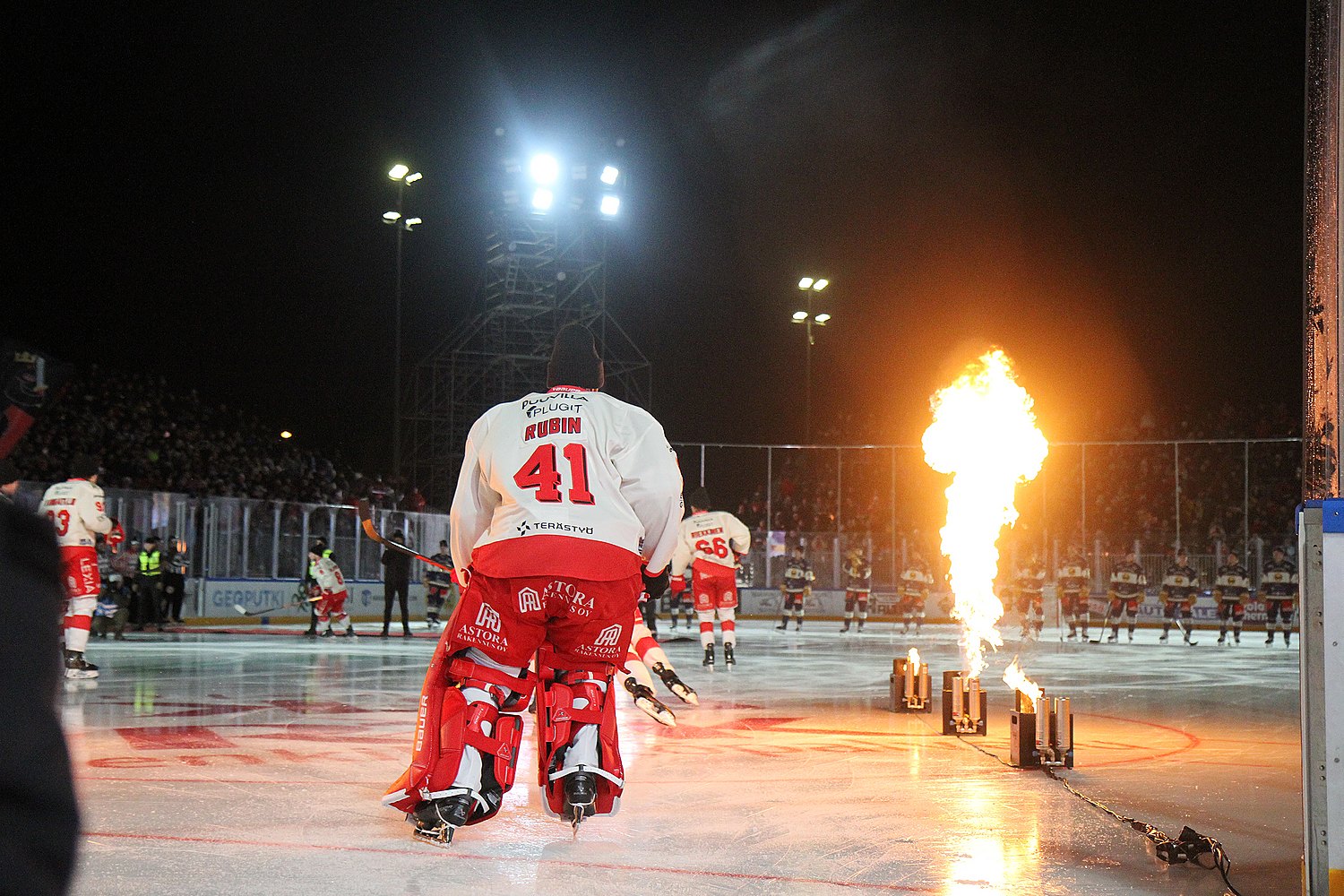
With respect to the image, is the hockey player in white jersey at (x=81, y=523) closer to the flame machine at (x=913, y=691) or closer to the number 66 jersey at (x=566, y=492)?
the flame machine at (x=913, y=691)

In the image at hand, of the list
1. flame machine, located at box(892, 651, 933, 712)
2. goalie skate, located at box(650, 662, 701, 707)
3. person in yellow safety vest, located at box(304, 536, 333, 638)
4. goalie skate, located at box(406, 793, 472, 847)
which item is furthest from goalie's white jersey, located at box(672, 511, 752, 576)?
goalie skate, located at box(406, 793, 472, 847)

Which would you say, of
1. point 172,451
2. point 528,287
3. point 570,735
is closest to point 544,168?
point 528,287

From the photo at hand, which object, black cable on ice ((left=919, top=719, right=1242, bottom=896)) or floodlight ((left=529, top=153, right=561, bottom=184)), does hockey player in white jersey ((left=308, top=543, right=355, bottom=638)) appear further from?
black cable on ice ((left=919, top=719, right=1242, bottom=896))

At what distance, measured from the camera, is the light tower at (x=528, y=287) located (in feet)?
103

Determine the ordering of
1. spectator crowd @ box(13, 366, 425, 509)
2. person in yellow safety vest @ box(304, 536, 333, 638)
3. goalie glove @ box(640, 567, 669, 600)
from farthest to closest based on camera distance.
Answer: spectator crowd @ box(13, 366, 425, 509), person in yellow safety vest @ box(304, 536, 333, 638), goalie glove @ box(640, 567, 669, 600)

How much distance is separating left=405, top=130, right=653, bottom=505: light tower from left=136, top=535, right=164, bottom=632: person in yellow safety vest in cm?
1061

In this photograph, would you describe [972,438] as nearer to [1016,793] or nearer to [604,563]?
[1016,793]

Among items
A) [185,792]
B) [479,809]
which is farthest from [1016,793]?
[185,792]

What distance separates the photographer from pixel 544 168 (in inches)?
1227

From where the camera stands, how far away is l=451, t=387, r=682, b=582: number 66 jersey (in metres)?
4.55

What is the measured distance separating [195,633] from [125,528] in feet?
6.83

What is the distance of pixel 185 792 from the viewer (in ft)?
18.7

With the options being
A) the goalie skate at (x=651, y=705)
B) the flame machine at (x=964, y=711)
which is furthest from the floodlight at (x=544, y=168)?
the flame machine at (x=964, y=711)

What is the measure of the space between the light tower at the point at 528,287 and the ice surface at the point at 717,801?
67.3 ft
